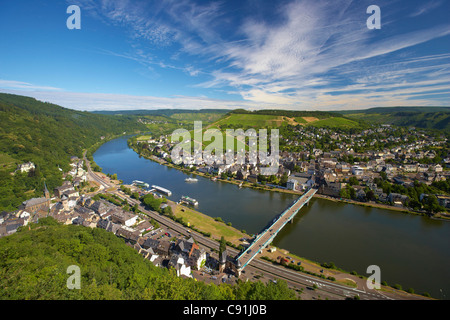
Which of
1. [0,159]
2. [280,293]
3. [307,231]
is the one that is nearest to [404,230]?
[307,231]

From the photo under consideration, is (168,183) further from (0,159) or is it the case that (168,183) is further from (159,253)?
(0,159)

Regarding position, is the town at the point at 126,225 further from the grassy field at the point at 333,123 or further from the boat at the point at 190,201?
the grassy field at the point at 333,123

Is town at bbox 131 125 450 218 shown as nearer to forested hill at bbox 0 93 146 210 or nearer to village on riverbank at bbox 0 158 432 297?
village on riverbank at bbox 0 158 432 297

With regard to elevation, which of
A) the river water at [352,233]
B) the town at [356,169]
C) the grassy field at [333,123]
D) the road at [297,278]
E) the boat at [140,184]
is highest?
the grassy field at [333,123]

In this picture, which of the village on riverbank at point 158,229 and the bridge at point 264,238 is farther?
the bridge at point 264,238

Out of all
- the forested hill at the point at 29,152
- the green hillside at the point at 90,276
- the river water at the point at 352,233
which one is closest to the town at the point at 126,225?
the forested hill at the point at 29,152
